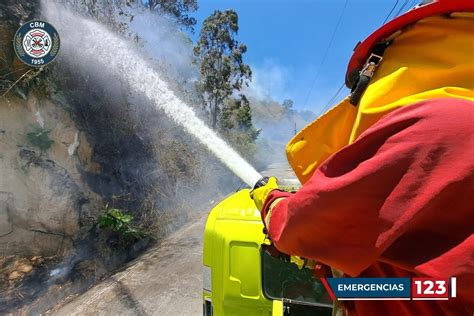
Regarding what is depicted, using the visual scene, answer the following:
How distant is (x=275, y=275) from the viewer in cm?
191

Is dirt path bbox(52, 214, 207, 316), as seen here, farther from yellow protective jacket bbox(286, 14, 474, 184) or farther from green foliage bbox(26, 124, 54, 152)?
yellow protective jacket bbox(286, 14, 474, 184)

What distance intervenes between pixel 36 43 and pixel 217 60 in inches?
539

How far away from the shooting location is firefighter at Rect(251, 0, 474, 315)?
59cm

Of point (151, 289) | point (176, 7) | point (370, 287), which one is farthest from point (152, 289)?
point (176, 7)

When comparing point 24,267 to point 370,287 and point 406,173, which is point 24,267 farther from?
point 406,173

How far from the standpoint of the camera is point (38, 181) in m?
4.98

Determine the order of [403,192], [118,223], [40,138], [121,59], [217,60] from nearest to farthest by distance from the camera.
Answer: [403,192]
[40,138]
[118,223]
[121,59]
[217,60]

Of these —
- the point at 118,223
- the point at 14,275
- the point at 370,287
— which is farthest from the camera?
the point at 118,223

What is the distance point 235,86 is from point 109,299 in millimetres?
17157

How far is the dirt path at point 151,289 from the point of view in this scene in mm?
3799

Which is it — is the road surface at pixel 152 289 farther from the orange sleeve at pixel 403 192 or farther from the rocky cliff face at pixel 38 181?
the orange sleeve at pixel 403 192

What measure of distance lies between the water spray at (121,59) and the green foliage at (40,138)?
1.59 m

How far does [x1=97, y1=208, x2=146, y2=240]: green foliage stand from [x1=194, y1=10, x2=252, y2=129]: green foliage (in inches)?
444

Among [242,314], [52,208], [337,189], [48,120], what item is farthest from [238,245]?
[48,120]
